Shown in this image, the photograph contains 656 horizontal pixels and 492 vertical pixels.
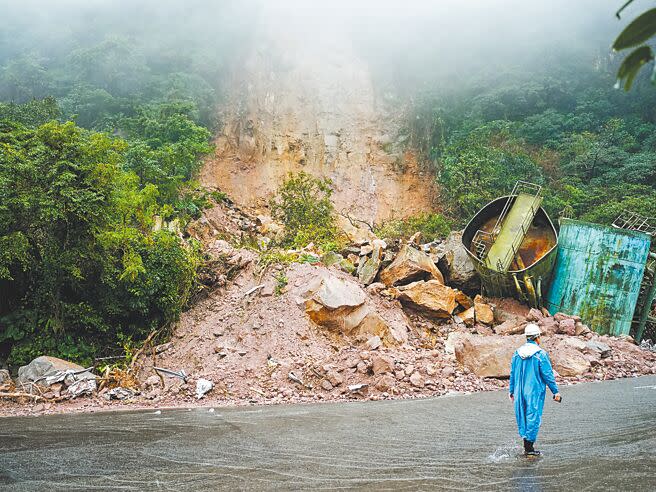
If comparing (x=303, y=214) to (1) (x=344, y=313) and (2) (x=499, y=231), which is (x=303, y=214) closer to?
(2) (x=499, y=231)

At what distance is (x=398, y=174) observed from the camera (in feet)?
104

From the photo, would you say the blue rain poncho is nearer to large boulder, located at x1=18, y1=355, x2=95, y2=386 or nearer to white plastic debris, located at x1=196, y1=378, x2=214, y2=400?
white plastic debris, located at x1=196, y1=378, x2=214, y2=400

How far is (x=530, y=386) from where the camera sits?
485cm

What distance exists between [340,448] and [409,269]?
8.29 m

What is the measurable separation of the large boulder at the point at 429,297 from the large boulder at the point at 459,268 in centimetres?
140

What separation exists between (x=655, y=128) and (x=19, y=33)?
45400 mm

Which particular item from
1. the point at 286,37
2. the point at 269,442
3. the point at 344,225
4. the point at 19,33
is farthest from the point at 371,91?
the point at 269,442

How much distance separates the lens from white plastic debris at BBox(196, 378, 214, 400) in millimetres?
9141

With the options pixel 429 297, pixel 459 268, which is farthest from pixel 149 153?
pixel 459 268

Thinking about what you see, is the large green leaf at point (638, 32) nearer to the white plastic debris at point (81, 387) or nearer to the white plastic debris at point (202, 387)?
the white plastic debris at point (202, 387)

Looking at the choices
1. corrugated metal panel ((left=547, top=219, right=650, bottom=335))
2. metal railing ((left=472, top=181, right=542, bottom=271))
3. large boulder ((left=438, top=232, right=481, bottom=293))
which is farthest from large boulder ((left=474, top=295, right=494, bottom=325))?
corrugated metal panel ((left=547, top=219, right=650, bottom=335))

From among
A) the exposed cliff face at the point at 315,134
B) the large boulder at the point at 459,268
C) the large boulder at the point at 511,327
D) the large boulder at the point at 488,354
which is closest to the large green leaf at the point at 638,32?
the large boulder at the point at 488,354

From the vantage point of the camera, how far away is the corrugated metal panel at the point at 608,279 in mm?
13109

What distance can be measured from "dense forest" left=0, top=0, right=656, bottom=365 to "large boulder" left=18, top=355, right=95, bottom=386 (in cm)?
125
